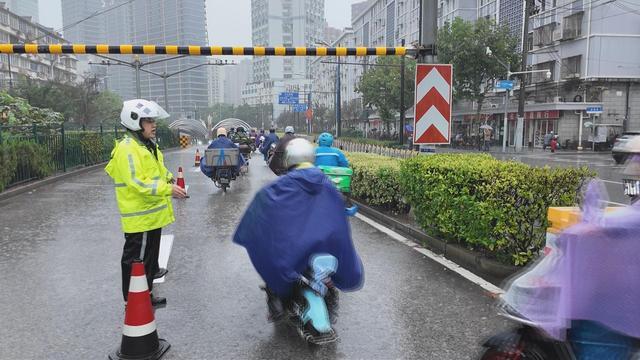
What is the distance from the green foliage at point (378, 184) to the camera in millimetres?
8836

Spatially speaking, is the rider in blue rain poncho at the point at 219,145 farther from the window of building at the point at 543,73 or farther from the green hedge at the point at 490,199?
the window of building at the point at 543,73

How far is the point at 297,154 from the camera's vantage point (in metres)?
3.86

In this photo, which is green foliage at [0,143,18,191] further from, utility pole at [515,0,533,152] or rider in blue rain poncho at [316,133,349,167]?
utility pole at [515,0,533,152]

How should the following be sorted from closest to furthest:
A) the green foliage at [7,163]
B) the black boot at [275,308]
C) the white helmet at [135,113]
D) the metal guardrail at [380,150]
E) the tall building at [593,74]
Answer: the black boot at [275,308]
the white helmet at [135,113]
the green foliage at [7,163]
the metal guardrail at [380,150]
the tall building at [593,74]

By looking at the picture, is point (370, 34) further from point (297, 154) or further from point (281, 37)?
point (297, 154)

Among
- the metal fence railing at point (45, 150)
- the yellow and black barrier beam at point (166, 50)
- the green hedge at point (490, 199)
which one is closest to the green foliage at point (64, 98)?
the metal fence railing at point (45, 150)

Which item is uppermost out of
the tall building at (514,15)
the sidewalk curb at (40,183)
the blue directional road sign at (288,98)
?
the tall building at (514,15)

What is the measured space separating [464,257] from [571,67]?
124 feet

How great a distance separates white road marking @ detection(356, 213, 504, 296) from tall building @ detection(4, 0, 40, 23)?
3825 inches

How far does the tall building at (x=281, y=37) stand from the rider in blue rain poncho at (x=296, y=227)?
332 ft

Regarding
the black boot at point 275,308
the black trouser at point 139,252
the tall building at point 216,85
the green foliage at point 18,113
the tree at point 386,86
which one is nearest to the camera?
the black boot at point 275,308

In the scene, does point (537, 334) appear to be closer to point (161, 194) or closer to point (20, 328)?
point (161, 194)

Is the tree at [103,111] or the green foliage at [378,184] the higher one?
the tree at [103,111]

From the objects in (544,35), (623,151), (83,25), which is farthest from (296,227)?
(544,35)
